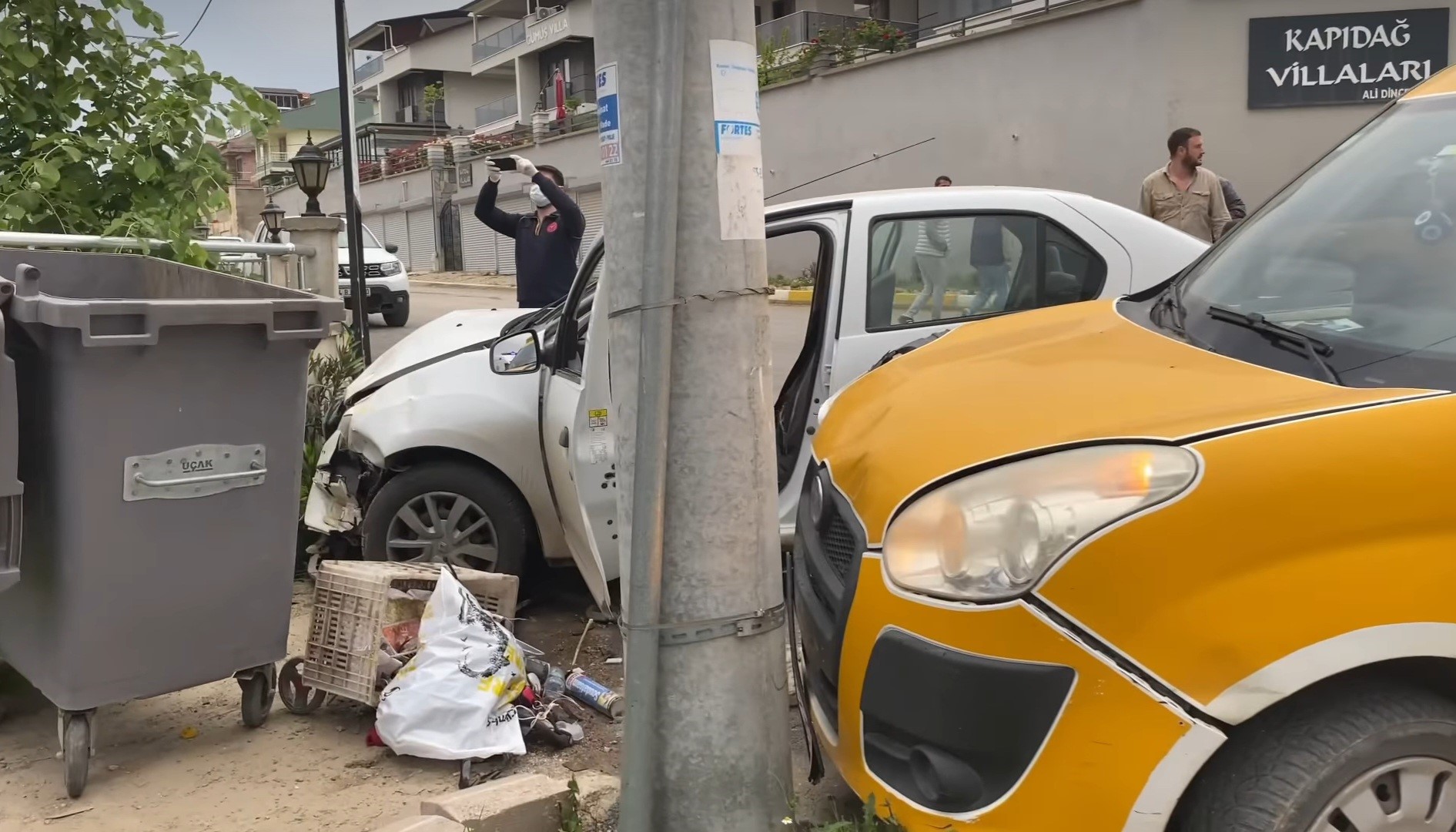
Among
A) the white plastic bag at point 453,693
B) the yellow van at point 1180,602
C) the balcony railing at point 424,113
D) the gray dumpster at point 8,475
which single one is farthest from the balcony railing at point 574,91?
the yellow van at point 1180,602

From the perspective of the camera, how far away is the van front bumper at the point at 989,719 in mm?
2020

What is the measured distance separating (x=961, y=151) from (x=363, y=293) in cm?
1175

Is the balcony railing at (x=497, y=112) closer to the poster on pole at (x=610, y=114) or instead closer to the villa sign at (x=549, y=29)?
the villa sign at (x=549, y=29)

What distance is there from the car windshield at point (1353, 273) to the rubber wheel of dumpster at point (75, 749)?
127 inches

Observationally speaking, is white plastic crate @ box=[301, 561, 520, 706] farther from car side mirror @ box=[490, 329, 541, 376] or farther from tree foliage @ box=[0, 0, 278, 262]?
tree foliage @ box=[0, 0, 278, 262]

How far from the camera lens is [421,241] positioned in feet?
129

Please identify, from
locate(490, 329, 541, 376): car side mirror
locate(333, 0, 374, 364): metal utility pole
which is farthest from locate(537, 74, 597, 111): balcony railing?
locate(490, 329, 541, 376): car side mirror

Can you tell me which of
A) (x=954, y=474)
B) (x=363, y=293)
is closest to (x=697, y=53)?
(x=954, y=474)

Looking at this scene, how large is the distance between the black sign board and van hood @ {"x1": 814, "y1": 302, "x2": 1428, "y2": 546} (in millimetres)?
14065

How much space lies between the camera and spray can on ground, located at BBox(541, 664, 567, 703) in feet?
12.9

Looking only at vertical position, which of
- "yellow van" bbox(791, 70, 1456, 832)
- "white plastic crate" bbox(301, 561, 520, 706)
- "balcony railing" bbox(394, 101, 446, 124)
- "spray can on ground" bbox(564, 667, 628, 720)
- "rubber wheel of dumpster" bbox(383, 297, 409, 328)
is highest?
"balcony railing" bbox(394, 101, 446, 124)

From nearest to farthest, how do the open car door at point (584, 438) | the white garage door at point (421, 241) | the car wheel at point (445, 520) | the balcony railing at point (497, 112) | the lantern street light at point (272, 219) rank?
the open car door at point (584, 438), the car wheel at point (445, 520), the lantern street light at point (272, 219), the white garage door at point (421, 241), the balcony railing at point (497, 112)

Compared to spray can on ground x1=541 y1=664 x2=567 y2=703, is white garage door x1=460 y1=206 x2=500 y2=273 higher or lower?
higher

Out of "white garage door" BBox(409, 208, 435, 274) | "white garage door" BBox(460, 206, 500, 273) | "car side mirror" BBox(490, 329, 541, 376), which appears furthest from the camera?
"white garage door" BBox(409, 208, 435, 274)
